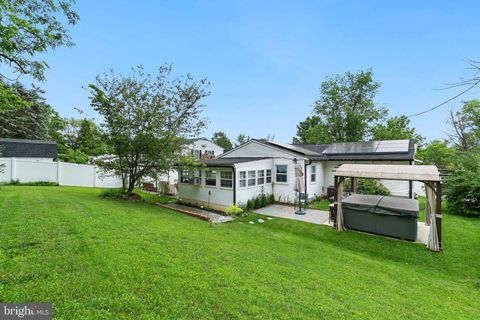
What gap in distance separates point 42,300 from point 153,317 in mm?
1334

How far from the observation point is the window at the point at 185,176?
14.3m

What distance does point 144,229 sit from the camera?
644 centimetres

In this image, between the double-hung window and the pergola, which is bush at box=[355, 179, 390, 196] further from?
the double-hung window

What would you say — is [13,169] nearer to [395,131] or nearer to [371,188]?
[371,188]

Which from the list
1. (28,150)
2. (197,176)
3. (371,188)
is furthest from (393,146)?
(28,150)

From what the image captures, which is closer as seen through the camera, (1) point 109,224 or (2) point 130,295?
(2) point 130,295

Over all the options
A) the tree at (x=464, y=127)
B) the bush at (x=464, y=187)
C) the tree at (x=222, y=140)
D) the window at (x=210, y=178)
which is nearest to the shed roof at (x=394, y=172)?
the bush at (x=464, y=187)

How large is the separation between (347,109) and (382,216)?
84.8ft

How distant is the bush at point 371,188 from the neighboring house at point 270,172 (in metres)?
0.71

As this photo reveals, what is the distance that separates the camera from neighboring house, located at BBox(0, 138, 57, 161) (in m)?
20.0

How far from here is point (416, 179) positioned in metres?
7.70

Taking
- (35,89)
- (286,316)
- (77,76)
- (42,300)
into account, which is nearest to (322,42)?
(77,76)

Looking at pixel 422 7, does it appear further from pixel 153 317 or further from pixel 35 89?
pixel 35 89

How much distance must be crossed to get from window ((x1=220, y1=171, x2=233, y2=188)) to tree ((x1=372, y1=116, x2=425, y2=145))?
24163 millimetres
